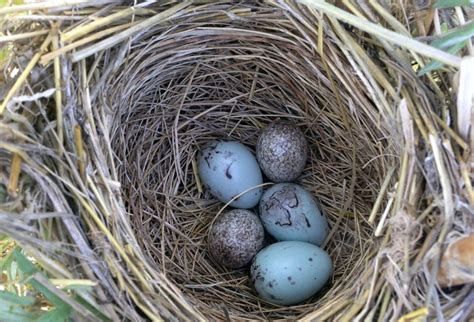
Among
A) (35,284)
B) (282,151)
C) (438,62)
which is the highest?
(438,62)

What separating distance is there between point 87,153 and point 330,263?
0.68 metres

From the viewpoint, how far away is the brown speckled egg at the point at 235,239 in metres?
1.60

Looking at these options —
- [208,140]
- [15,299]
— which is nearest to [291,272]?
[208,140]

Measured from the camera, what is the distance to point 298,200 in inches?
64.0

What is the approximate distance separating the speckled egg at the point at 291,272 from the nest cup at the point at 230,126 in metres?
0.05

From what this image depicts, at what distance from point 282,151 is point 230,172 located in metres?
0.16

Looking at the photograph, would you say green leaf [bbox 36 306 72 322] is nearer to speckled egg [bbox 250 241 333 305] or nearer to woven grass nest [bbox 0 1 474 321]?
woven grass nest [bbox 0 1 474 321]

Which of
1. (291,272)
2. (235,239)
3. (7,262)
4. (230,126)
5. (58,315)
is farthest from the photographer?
(230,126)

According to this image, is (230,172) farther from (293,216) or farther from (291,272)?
(291,272)

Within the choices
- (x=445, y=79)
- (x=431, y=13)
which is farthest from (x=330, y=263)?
(x=431, y=13)

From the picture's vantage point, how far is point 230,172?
1661 mm

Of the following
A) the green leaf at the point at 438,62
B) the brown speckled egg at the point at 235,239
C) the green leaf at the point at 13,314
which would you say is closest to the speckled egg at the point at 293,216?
the brown speckled egg at the point at 235,239

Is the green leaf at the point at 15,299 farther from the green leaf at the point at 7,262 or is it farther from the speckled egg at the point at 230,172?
the speckled egg at the point at 230,172

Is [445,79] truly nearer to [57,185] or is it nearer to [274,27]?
[274,27]
